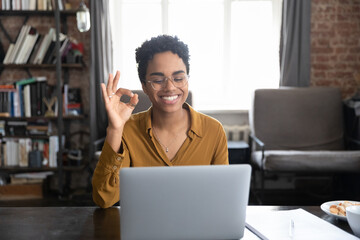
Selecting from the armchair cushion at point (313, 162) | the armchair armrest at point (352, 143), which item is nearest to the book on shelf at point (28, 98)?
the armchair cushion at point (313, 162)

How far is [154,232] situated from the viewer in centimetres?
85

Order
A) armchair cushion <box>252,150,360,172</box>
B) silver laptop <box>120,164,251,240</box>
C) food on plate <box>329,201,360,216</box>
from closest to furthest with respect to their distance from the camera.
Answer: silver laptop <box>120,164,251,240</box> → food on plate <box>329,201,360,216</box> → armchair cushion <box>252,150,360,172</box>

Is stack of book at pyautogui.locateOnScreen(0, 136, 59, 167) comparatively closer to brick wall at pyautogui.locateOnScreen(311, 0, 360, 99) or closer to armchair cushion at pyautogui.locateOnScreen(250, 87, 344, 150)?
armchair cushion at pyautogui.locateOnScreen(250, 87, 344, 150)

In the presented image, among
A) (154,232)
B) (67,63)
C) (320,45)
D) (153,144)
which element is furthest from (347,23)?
(154,232)

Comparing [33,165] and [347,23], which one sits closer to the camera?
[33,165]

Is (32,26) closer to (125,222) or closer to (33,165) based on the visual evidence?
(33,165)

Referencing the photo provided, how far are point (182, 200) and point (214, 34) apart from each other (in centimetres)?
344

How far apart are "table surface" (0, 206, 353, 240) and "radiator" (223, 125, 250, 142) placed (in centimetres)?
262

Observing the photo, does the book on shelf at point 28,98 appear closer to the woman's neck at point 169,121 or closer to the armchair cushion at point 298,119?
the armchair cushion at point 298,119

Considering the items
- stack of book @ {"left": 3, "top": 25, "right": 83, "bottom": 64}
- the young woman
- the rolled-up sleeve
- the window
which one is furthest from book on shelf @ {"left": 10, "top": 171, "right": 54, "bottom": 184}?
the rolled-up sleeve

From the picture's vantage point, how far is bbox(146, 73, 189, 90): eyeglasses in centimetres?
140

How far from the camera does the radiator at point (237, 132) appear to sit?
12.7 ft

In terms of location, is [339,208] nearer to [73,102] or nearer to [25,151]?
[73,102]

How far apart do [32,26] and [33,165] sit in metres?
1.45
